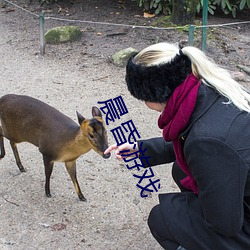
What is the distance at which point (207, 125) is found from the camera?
1.98 m

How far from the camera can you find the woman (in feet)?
6.40

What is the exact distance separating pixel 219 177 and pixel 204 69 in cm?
45

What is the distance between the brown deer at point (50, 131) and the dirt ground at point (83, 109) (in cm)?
21

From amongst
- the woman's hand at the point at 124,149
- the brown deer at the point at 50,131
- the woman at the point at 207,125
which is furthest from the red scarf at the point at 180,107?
the brown deer at the point at 50,131

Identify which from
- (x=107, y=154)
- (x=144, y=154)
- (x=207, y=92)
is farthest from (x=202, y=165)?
(x=107, y=154)

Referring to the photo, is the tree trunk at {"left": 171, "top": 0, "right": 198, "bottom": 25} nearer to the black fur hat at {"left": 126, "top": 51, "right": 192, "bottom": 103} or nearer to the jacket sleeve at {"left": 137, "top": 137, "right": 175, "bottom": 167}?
the jacket sleeve at {"left": 137, "top": 137, "right": 175, "bottom": 167}

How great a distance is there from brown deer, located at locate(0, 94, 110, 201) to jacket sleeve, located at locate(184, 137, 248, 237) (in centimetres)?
100

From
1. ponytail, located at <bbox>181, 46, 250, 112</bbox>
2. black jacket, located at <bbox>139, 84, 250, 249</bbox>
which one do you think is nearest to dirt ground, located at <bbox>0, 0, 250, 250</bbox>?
black jacket, located at <bbox>139, 84, 250, 249</bbox>

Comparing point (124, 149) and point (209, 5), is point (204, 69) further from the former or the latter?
point (209, 5)

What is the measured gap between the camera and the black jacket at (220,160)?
194cm

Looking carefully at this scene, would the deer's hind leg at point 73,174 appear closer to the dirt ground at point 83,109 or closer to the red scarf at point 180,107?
the dirt ground at point 83,109

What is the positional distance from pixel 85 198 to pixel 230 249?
1.47m

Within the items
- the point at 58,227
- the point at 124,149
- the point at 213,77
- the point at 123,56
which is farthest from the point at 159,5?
the point at 213,77

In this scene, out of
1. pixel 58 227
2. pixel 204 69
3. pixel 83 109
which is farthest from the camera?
pixel 83 109
